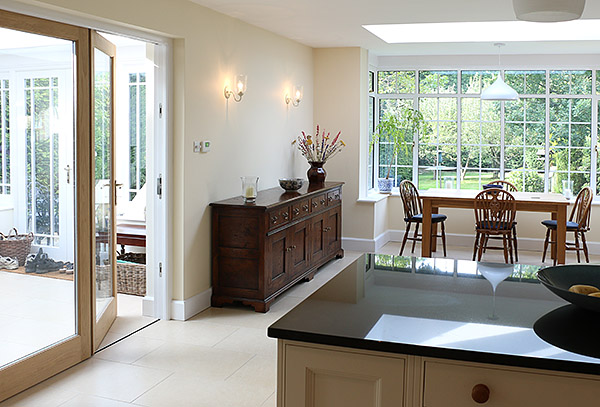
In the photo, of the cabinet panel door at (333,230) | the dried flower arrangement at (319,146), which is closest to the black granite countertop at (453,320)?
the cabinet panel door at (333,230)

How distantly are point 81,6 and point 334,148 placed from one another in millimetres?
4043

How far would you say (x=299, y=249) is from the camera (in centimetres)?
593

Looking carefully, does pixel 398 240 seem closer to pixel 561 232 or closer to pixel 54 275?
pixel 561 232

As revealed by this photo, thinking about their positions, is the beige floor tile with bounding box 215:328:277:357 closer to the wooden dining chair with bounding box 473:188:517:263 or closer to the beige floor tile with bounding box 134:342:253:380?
the beige floor tile with bounding box 134:342:253:380

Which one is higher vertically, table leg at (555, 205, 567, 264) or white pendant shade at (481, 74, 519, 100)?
white pendant shade at (481, 74, 519, 100)

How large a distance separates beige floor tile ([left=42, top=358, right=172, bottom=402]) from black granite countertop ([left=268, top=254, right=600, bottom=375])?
1768 millimetres

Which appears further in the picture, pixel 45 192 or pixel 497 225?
pixel 497 225

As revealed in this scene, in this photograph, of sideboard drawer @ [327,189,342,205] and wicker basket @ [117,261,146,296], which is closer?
wicker basket @ [117,261,146,296]

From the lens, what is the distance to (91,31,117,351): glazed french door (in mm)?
4293

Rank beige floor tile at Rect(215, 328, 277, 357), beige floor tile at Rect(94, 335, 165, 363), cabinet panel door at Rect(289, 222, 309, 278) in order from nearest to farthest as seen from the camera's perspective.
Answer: beige floor tile at Rect(94, 335, 165, 363)
beige floor tile at Rect(215, 328, 277, 357)
cabinet panel door at Rect(289, 222, 309, 278)

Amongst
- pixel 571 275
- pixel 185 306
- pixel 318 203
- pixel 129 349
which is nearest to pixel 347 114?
pixel 318 203

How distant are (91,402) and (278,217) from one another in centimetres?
235

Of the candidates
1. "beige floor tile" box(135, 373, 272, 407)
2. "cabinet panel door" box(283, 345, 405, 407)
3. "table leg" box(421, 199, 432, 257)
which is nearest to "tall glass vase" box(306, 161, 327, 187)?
"table leg" box(421, 199, 432, 257)

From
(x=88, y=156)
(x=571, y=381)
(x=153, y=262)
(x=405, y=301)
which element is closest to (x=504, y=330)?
(x=571, y=381)
